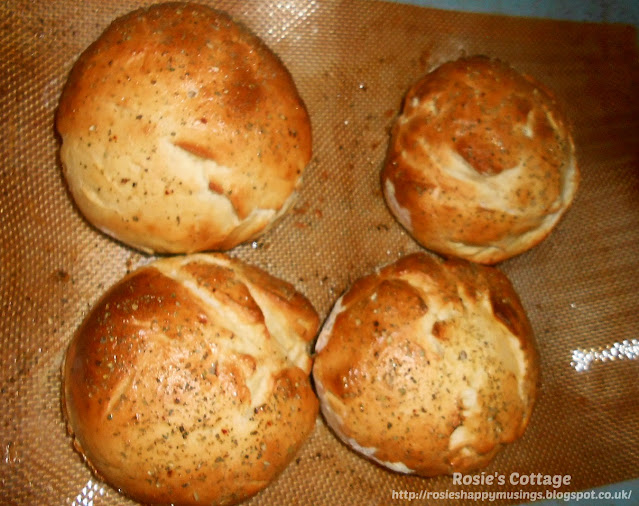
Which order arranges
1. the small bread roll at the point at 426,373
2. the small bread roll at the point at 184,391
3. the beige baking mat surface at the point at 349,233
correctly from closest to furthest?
the small bread roll at the point at 184,391 → the small bread roll at the point at 426,373 → the beige baking mat surface at the point at 349,233

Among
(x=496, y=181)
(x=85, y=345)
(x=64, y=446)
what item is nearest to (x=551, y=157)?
(x=496, y=181)

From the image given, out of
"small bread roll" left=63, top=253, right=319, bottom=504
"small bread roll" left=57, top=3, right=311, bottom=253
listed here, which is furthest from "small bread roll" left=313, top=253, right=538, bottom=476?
"small bread roll" left=57, top=3, right=311, bottom=253

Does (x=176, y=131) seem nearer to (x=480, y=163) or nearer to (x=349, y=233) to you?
(x=349, y=233)

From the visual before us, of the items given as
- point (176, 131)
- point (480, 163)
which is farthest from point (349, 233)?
point (176, 131)

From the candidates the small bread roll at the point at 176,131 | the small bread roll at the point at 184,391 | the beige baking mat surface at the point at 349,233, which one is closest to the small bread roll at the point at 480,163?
the beige baking mat surface at the point at 349,233

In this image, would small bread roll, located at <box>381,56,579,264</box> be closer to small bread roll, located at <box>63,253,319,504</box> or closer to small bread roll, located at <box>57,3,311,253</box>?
small bread roll, located at <box>57,3,311,253</box>

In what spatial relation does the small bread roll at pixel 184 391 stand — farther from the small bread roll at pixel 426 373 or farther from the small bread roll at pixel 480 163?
the small bread roll at pixel 480 163

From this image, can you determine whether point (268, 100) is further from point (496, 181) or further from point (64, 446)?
point (64, 446)
